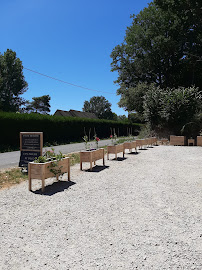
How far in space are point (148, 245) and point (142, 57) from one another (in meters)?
26.7

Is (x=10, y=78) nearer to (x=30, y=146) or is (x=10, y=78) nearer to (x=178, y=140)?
(x=178, y=140)

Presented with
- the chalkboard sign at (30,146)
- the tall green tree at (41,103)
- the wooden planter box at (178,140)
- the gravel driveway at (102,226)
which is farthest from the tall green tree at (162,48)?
the tall green tree at (41,103)

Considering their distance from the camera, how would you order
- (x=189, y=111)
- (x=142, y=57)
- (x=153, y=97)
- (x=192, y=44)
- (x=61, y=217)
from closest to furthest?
(x=61, y=217), (x=189, y=111), (x=153, y=97), (x=192, y=44), (x=142, y=57)

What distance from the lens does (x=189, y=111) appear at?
18.1m

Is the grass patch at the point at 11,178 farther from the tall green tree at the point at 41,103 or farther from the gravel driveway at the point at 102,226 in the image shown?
the tall green tree at the point at 41,103

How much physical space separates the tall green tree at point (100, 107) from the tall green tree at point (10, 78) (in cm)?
3961

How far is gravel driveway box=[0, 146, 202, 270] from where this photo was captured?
2361mm

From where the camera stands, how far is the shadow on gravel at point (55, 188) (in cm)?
494

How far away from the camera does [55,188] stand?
5.33m

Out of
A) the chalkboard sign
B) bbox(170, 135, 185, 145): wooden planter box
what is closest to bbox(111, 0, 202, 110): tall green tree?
bbox(170, 135, 185, 145): wooden planter box

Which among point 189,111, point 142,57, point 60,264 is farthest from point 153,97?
point 60,264

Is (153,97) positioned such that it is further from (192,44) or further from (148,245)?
(148,245)

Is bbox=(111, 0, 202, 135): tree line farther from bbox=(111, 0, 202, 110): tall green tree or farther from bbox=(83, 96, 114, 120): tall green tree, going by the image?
bbox=(83, 96, 114, 120): tall green tree

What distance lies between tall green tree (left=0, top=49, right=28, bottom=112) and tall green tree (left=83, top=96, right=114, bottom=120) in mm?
39609
